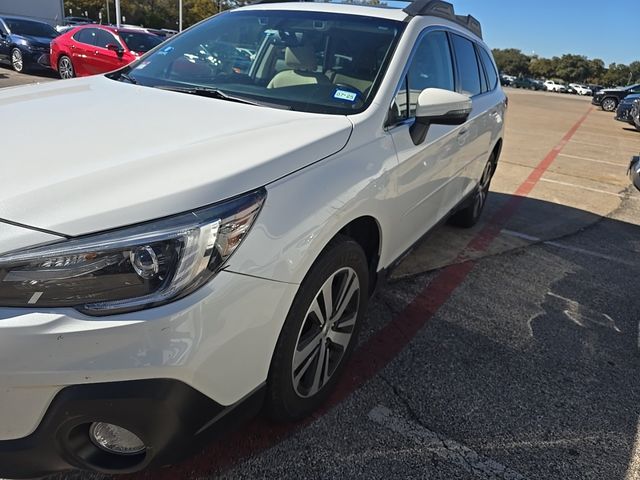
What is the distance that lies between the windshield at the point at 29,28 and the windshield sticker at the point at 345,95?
15352mm

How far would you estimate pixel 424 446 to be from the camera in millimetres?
2250

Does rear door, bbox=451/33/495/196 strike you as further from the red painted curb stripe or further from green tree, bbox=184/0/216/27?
green tree, bbox=184/0/216/27

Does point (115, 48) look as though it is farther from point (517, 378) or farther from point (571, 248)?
point (517, 378)

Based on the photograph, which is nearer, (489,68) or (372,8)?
(372,8)

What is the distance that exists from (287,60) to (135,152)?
52.1 inches

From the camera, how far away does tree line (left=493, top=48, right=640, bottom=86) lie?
110125 mm

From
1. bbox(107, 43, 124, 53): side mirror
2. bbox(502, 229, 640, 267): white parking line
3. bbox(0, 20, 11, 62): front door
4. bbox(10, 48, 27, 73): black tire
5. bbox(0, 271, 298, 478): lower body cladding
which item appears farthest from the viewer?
bbox(0, 20, 11, 62): front door

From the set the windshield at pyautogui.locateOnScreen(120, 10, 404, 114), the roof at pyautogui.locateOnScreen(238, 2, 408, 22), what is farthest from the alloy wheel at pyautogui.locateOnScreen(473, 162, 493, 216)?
the windshield at pyautogui.locateOnScreen(120, 10, 404, 114)

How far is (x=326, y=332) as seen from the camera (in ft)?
7.44

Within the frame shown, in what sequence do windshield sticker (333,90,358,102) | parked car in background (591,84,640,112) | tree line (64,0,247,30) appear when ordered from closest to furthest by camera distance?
windshield sticker (333,90,358,102) → parked car in background (591,84,640,112) → tree line (64,0,247,30)

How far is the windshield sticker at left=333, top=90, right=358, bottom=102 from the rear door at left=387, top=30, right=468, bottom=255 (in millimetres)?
194

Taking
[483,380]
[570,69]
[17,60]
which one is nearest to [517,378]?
[483,380]

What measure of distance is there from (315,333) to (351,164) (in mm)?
707

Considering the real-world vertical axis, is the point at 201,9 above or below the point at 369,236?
above
